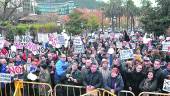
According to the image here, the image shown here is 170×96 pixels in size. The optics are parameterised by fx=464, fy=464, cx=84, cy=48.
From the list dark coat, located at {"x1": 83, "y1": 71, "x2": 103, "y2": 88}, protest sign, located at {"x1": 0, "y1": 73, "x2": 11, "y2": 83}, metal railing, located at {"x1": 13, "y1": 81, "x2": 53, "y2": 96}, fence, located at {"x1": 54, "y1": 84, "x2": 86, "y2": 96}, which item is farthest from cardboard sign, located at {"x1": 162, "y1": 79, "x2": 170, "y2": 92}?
protest sign, located at {"x1": 0, "y1": 73, "x2": 11, "y2": 83}

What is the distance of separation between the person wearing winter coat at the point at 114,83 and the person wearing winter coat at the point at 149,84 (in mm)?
618

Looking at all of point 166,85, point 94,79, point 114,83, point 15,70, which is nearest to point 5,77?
point 15,70

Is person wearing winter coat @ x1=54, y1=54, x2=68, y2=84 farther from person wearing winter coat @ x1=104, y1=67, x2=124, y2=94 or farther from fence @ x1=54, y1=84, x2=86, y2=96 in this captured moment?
person wearing winter coat @ x1=104, y1=67, x2=124, y2=94

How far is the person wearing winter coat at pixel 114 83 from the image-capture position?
12.3 m

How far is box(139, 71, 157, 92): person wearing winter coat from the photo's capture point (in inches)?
485

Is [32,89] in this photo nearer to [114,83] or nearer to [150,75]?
[114,83]

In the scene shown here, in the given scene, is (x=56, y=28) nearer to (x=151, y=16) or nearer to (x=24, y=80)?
(x=151, y=16)

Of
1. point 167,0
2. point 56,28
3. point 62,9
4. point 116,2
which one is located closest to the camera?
point 167,0

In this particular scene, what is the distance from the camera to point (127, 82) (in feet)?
43.9

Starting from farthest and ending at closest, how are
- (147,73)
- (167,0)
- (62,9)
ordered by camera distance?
(62,9) → (167,0) → (147,73)

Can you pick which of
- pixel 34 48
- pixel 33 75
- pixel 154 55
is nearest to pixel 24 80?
pixel 33 75

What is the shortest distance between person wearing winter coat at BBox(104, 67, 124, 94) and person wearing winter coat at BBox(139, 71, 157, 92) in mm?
618

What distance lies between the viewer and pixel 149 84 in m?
12.4

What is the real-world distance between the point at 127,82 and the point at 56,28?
50301mm
